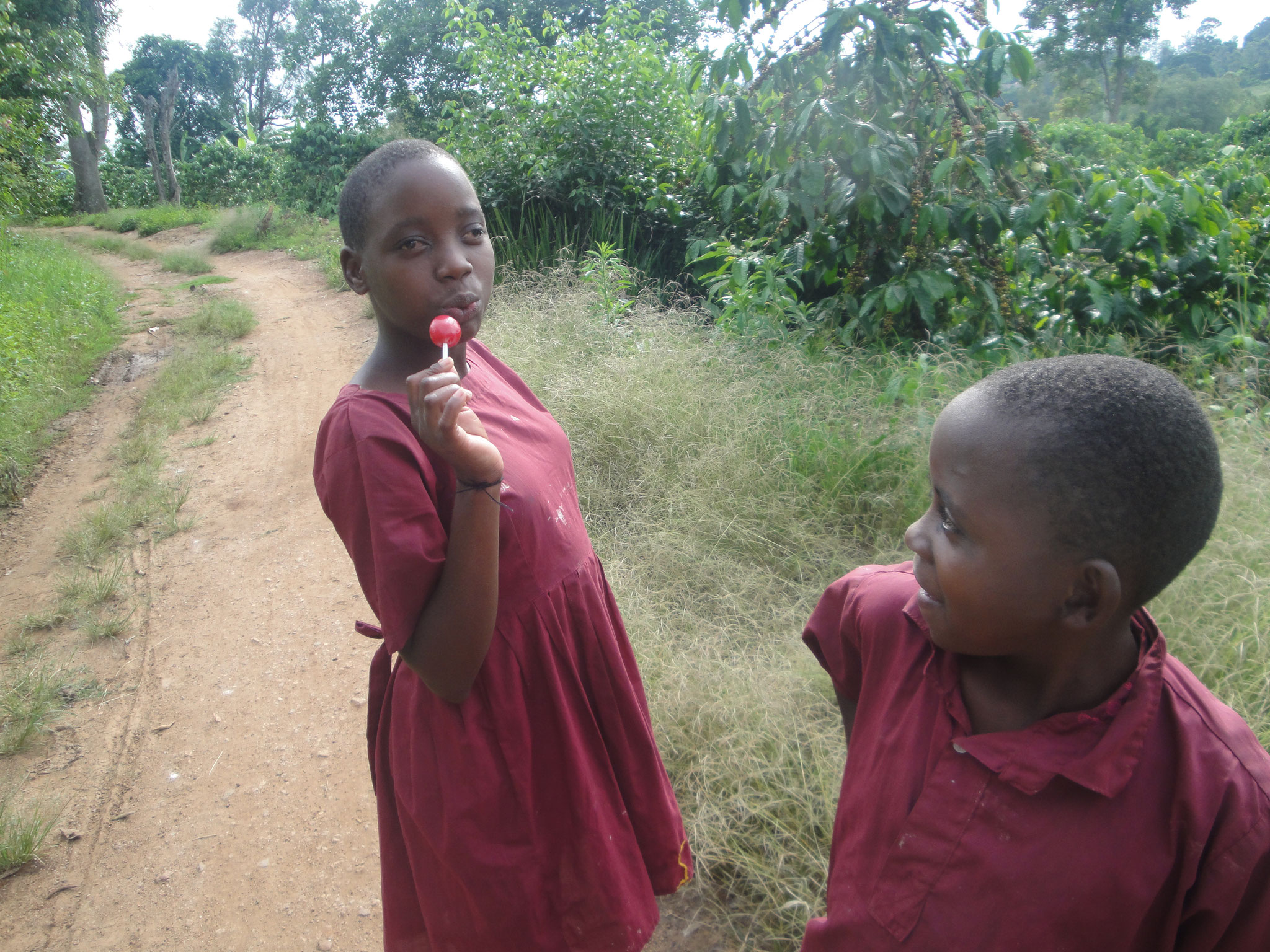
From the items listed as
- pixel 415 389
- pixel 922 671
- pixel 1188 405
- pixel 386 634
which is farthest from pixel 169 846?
pixel 1188 405

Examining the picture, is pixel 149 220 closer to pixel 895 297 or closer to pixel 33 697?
pixel 33 697

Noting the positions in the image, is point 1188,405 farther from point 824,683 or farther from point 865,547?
point 865,547

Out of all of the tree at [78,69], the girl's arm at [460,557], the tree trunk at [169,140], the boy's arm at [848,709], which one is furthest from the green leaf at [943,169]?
the tree trunk at [169,140]

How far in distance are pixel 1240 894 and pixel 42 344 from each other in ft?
25.5

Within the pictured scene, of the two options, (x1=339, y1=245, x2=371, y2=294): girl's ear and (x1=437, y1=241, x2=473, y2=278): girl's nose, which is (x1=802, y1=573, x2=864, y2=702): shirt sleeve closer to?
(x1=437, y1=241, x2=473, y2=278): girl's nose

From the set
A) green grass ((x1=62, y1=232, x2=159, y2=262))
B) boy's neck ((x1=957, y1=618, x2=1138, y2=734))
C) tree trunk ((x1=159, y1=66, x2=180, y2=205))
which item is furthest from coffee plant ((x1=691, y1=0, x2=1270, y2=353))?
tree trunk ((x1=159, y1=66, x2=180, y2=205))

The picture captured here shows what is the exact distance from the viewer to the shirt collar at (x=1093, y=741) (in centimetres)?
76

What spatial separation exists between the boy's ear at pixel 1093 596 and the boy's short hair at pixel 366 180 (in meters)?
0.94

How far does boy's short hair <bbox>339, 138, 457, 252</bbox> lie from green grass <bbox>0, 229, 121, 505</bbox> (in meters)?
4.44

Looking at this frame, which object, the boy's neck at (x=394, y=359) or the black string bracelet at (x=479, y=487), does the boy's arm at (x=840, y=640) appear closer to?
the black string bracelet at (x=479, y=487)

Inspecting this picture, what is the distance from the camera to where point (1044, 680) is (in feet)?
2.78

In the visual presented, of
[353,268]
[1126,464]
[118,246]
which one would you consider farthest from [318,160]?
[1126,464]

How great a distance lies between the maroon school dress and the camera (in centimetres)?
101

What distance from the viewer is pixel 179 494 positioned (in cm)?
442
